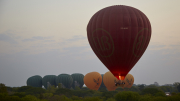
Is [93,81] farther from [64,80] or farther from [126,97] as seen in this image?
[126,97]

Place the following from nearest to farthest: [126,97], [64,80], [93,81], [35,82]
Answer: [126,97]
[93,81]
[64,80]
[35,82]

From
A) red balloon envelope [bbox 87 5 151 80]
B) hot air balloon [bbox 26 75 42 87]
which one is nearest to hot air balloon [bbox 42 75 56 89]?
hot air balloon [bbox 26 75 42 87]

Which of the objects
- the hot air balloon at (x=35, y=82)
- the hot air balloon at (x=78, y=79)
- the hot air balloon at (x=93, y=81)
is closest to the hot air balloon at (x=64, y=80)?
the hot air balloon at (x=78, y=79)

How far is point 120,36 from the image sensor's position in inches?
997

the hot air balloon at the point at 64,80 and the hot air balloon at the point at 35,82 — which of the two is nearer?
the hot air balloon at the point at 64,80

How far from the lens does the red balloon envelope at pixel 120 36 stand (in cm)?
2538

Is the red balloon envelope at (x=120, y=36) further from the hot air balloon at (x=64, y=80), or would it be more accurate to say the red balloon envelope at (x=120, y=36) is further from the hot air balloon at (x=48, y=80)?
the hot air balloon at (x=48, y=80)

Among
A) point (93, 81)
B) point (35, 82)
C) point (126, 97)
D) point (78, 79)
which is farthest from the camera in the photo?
point (78, 79)

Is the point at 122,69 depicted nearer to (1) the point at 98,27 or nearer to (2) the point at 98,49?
(2) the point at 98,49

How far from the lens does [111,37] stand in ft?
83.5

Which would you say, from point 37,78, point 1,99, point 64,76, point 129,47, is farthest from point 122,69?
point 37,78

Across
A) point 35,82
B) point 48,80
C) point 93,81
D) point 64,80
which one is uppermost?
point 48,80

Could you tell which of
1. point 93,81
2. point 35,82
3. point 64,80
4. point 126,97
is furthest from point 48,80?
point 126,97

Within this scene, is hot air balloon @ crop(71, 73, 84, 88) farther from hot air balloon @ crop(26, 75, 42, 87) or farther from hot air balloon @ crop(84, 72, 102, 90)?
hot air balloon @ crop(84, 72, 102, 90)
